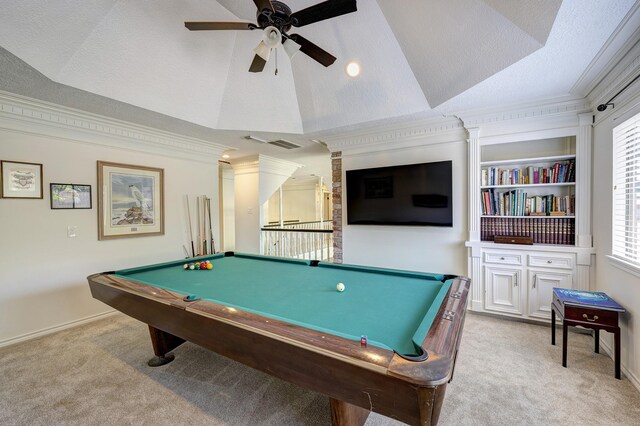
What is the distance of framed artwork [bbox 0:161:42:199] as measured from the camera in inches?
103

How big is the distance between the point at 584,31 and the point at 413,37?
3.81 feet

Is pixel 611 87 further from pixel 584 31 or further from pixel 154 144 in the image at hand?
pixel 154 144

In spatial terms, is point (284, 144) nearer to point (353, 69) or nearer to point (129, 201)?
point (353, 69)

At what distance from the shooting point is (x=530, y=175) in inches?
122

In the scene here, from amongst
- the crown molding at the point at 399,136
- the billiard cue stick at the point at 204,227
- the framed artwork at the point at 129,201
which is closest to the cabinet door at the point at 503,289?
the crown molding at the point at 399,136

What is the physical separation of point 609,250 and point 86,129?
5.49m

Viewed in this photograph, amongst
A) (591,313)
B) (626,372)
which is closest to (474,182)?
(591,313)

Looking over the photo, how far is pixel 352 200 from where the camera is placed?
414cm

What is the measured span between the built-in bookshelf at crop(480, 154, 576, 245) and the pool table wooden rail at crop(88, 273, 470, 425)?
81.1 inches

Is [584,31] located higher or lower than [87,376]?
higher

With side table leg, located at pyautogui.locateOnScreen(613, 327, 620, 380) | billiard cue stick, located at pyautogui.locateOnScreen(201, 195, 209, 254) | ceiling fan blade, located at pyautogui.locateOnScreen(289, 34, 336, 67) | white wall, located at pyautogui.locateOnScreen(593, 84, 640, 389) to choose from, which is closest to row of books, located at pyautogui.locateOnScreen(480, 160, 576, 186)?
white wall, located at pyautogui.locateOnScreen(593, 84, 640, 389)

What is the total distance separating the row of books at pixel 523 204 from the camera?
2.97 meters

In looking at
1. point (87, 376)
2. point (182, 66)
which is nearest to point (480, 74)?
point (182, 66)

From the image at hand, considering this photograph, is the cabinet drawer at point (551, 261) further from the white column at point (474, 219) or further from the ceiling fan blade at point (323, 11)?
the ceiling fan blade at point (323, 11)
